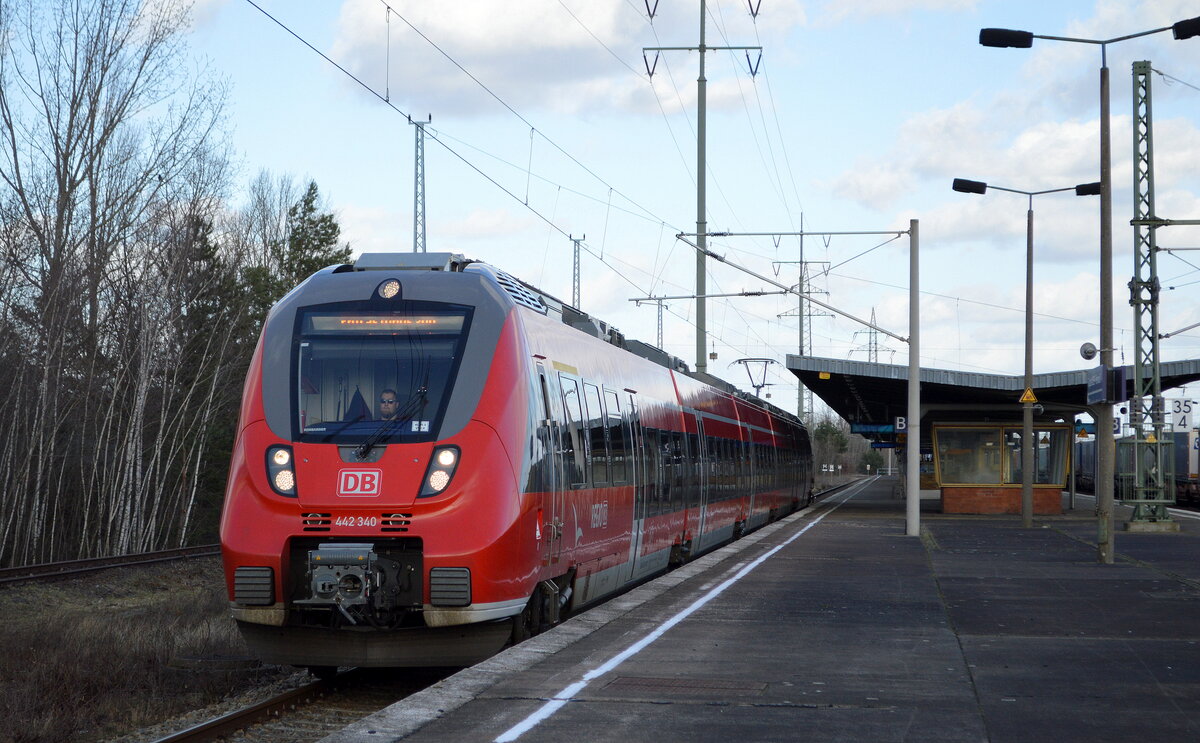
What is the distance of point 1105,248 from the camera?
21828 mm

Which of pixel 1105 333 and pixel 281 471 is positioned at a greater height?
pixel 1105 333

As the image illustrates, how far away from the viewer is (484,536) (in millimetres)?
9828

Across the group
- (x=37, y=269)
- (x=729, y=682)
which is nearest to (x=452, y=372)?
(x=729, y=682)

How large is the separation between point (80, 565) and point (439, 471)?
51.5 ft

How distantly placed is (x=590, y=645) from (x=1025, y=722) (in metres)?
3.83

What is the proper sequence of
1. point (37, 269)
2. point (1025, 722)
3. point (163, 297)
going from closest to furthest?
point (1025, 722) → point (37, 269) → point (163, 297)

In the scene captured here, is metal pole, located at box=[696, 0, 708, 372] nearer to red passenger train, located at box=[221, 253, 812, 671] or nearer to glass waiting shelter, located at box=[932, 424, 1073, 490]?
glass waiting shelter, located at box=[932, 424, 1073, 490]

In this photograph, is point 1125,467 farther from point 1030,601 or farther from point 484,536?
point 484,536

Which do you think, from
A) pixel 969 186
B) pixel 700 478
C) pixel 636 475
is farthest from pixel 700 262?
pixel 636 475

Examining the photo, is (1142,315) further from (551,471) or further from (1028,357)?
(551,471)

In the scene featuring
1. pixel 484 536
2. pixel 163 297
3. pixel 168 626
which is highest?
pixel 163 297

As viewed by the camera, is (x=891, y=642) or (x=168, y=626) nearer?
(x=891, y=642)

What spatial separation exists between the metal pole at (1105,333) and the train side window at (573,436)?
396 inches

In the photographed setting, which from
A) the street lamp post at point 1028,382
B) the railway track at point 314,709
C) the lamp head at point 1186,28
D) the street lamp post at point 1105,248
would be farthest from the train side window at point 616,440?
the street lamp post at point 1028,382
